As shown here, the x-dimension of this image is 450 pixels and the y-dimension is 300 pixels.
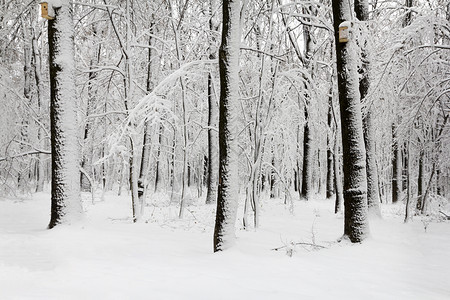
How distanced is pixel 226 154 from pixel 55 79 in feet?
12.0

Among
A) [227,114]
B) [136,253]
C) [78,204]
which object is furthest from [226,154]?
[78,204]

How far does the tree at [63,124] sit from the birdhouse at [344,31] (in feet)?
16.7

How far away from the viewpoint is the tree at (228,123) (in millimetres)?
5297

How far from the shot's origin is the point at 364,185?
5.86 m

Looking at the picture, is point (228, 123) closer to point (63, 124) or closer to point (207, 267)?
point (207, 267)

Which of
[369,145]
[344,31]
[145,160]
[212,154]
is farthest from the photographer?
[212,154]

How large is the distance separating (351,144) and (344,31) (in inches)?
79.0

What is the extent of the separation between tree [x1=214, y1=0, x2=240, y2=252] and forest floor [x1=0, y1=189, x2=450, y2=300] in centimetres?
58

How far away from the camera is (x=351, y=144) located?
233 inches

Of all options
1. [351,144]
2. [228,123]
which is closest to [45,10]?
[228,123]

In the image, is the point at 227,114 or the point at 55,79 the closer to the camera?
the point at 227,114

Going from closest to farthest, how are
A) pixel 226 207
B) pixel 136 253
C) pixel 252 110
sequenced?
pixel 136 253
pixel 226 207
pixel 252 110

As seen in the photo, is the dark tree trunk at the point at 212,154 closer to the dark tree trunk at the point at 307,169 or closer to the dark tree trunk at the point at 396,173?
the dark tree trunk at the point at 307,169

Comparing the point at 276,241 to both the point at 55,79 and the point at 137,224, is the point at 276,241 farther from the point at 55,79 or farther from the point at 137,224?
the point at 55,79
